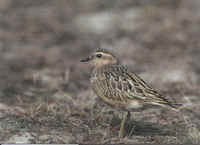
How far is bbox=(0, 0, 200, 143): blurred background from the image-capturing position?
6234mm

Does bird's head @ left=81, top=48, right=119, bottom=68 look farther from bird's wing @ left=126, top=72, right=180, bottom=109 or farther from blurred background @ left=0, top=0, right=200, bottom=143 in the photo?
blurred background @ left=0, top=0, right=200, bottom=143

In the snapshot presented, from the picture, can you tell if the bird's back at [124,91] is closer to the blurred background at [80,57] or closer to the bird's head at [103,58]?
the bird's head at [103,58]

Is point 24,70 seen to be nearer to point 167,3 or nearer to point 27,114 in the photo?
point 27,114

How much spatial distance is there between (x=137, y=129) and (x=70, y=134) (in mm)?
1008

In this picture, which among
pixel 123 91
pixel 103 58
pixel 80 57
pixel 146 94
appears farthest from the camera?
pixel 80 57

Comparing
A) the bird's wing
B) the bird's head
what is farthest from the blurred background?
the bird's head

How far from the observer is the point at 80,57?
10688 millimetres

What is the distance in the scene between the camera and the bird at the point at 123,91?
5.68 metres

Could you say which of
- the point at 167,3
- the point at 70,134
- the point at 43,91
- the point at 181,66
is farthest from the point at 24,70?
the point at 167,3

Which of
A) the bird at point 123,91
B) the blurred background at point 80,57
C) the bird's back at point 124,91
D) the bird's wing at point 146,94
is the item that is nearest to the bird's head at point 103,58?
the bird at point 123,91

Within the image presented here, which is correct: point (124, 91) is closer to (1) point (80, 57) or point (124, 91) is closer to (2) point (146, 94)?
(2) point (146, 94)

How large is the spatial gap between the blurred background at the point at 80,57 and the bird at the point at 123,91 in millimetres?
470

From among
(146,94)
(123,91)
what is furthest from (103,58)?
(146,94)

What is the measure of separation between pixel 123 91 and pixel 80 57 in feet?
16.2
